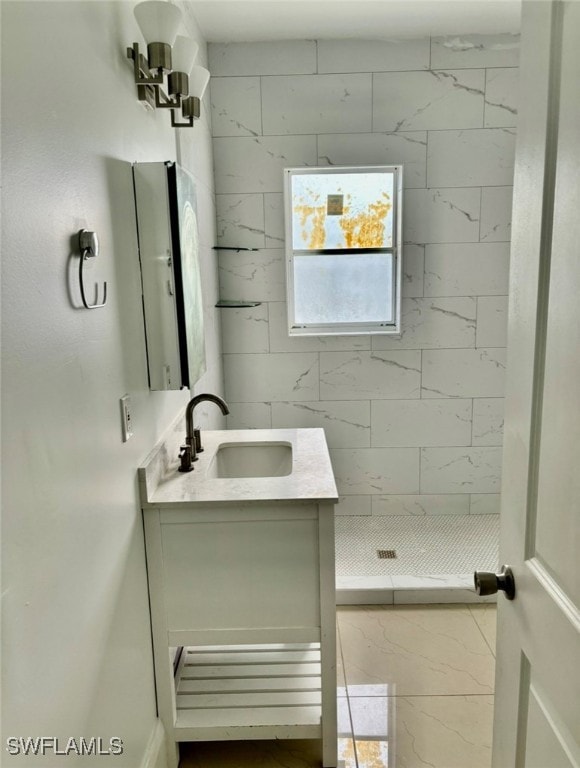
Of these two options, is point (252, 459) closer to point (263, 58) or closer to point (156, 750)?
point (156, 750)

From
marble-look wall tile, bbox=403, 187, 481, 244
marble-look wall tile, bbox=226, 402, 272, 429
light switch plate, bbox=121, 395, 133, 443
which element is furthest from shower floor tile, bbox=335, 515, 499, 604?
marble-look wall tile, bbox=403, 187, 481, 244

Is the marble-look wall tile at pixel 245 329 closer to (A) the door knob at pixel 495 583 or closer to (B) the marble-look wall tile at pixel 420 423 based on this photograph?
(B) the marble-look wall tile at pixel 420 423

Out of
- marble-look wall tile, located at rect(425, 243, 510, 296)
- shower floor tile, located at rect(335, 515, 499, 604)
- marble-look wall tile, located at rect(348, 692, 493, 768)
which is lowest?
marble-look wall tile, located at rect(348, 692, 493, 768)

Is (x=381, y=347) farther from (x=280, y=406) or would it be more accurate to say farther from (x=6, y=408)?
(x=6, y=408)

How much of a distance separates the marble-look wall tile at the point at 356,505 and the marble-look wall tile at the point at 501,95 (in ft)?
7.48

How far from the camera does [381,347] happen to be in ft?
10.8

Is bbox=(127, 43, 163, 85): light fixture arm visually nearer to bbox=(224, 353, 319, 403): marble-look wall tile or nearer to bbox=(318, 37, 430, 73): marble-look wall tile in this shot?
bbox=(318, 37, 430, 73): marble-look wall tile

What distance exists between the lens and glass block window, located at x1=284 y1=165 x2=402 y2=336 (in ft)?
10.3

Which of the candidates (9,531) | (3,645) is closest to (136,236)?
(9,531)

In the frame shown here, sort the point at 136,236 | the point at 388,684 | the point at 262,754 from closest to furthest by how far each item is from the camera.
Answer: the point at 136,236
the point at 262,754
the point at 388,684

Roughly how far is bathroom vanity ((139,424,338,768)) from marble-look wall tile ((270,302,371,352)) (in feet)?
5.14

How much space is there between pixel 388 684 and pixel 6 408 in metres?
1.86

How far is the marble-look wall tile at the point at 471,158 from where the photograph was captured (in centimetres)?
305
